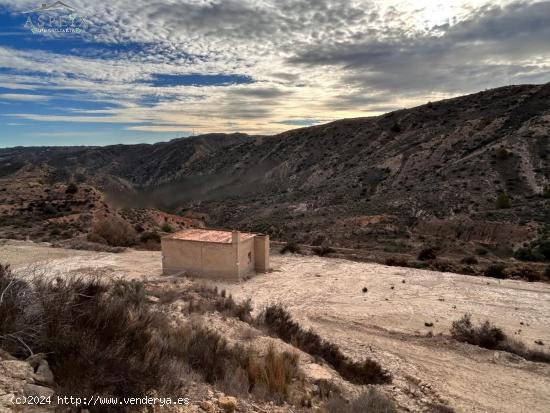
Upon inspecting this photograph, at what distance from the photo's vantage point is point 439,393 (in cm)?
930

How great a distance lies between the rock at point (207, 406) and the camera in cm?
564

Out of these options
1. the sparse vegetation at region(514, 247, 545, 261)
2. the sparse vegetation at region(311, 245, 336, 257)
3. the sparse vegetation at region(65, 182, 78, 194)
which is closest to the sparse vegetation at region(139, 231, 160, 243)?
the sparse vegetation at region(311, 245, 336, 257)

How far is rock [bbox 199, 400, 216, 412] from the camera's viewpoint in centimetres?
564

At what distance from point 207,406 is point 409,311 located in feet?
38.6

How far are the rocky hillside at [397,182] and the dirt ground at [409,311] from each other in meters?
6.21

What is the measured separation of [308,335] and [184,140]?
110074 mm

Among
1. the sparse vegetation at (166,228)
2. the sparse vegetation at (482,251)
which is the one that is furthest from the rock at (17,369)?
the sparse vegetation at (166,228)

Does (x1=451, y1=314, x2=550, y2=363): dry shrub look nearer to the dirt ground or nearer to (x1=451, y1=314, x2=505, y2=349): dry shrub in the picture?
(x1=451, y1=314, x2=505, y2=349): dry shrub

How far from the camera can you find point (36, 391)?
14.8 ft

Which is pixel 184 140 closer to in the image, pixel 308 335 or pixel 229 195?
pixel 229 195

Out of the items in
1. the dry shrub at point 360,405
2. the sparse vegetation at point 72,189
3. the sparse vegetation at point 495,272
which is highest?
the sparse vegetation at point 72,189

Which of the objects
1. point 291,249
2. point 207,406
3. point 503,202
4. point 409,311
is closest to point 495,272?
point 409,311

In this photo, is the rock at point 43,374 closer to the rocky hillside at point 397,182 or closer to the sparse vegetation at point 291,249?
the sparse vegetation at point 291,249

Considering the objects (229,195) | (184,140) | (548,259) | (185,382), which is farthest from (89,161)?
(185,382)
